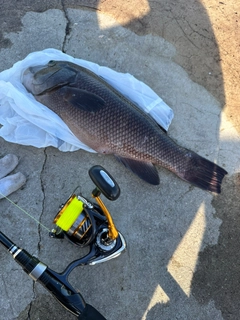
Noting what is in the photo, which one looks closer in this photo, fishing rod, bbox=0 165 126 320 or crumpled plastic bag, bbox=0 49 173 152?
fishing rod, bbox=0 165 126 320

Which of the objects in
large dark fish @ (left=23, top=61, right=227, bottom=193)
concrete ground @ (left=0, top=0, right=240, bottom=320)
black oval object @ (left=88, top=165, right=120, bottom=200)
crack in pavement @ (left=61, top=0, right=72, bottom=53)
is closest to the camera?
black oval object @ (left=88, top=165, right=120, bottom=200)

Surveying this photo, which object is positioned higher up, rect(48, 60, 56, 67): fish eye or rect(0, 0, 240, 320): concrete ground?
rect(48, 60, 56, 67): fish eye

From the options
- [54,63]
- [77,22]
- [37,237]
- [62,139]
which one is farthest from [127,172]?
[77,22]

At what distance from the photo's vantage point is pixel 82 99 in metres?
2.73

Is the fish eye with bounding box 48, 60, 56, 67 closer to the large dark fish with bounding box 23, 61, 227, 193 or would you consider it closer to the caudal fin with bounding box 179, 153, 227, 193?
the large dark fish with bounding box 23, 61, 227, 193

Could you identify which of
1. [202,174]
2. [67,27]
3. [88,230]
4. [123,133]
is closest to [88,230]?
[88,230]

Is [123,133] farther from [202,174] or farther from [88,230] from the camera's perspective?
[88,230]

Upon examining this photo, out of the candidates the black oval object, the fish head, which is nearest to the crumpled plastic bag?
the fish head

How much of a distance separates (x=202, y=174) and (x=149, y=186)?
45 centimetres

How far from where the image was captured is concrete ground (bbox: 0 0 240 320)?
2.45 m

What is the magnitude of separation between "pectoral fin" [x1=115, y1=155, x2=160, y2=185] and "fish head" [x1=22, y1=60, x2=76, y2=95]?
0.88 m

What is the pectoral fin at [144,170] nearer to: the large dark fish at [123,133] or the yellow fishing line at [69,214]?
the large dark fish at [123,133]

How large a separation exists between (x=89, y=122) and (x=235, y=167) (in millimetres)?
1342

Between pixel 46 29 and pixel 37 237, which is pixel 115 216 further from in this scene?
pixel 46 29
